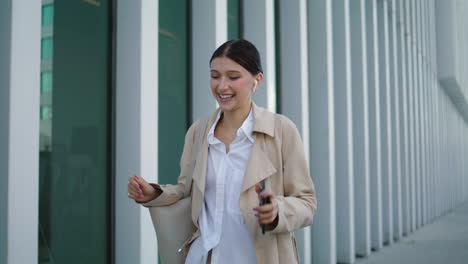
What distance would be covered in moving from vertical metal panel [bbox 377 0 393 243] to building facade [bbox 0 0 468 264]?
0.03 meters

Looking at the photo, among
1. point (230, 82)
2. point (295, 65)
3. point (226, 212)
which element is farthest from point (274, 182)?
point (295, 65)

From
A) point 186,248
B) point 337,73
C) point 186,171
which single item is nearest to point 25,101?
point 186,171

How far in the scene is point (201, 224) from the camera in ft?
6.60

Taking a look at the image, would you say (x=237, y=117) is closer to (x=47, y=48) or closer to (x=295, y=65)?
(x=47, y=48)

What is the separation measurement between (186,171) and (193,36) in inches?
116

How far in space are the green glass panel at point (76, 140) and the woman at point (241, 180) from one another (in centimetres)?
188

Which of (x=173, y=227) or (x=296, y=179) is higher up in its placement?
(x=296, y=179)

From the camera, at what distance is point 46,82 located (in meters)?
3.53

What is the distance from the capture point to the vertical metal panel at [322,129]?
700cm

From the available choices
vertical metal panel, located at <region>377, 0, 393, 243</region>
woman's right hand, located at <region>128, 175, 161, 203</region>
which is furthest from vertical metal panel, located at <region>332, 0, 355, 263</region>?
woman's right hand, located at <region>128, 175, 161, 203</region>

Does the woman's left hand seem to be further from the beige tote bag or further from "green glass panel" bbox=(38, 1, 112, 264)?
"green glass panel" bbox=(38, 1, 112, 264)

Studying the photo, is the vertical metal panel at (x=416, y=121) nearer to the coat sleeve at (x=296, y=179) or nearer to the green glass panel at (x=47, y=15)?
the green glass panel at (x=47, y=15)

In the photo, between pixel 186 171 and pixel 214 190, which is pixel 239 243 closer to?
pixel 214 190

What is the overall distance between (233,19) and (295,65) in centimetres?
126
